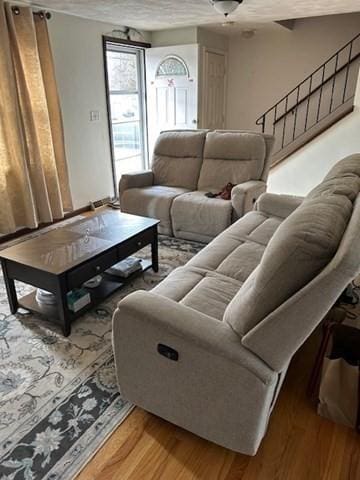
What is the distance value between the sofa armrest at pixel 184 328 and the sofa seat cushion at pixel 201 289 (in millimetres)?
277

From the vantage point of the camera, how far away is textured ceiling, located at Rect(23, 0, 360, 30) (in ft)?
11.3

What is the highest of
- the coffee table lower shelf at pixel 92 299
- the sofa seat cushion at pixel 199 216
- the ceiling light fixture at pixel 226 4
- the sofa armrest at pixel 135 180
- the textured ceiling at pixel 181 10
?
the textured ceiling at pixel 181 10

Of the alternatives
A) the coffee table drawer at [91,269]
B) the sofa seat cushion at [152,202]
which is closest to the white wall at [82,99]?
the sofa seat cushion at [152,202]

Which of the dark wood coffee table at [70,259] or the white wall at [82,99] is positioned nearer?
the dark wood coffee table at [70,259]

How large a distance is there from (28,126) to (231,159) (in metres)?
Answer: 2.06

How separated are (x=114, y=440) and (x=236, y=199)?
218 centimetres

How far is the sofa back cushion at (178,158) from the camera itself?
12.7ft

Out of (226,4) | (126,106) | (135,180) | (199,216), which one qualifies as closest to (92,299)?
(199,216)

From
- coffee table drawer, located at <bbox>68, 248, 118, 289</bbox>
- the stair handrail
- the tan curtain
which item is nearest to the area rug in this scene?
coffee table drawer, located at <bbox>68, 248, 118, 289</bbox>

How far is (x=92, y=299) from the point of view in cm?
233

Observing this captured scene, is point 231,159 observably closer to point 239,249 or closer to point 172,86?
point 239,249

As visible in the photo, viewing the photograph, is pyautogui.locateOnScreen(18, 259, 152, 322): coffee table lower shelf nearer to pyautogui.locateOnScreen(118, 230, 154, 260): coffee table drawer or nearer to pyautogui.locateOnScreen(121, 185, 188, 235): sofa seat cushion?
pyautogui.locateOnScreen(118, 230, 154, 260): coffee table drawer

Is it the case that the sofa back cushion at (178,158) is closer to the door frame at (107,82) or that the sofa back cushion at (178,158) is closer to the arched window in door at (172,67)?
the door frame at (107,82)

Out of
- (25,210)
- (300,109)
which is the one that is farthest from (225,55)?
(25,210)
